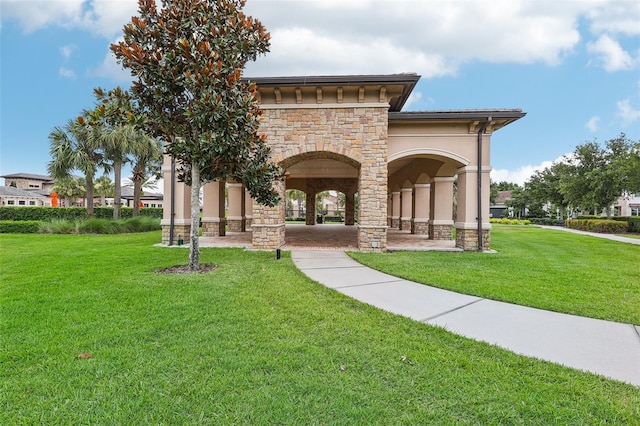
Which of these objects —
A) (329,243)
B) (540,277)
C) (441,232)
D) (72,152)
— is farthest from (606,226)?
(72,152)

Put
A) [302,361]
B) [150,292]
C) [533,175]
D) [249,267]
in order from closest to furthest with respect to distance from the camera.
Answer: [302,361], [150,292], [249,267], [533,175]

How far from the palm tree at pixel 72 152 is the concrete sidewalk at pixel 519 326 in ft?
63.5

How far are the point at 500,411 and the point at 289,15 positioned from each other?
1151cm

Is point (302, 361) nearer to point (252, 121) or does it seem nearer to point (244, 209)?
point (252, 121)

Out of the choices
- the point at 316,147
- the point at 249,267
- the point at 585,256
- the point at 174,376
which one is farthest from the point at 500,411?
the point at 585,256

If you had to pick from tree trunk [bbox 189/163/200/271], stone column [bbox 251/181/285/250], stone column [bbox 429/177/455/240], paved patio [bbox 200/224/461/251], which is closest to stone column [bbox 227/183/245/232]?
paved patio [bbox 200/224/461/251]

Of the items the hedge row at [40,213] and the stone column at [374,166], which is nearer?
the stone column at [374,166]

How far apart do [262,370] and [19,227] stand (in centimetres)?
2073

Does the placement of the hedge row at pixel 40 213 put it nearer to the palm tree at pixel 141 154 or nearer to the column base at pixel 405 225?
the palm tree at pixel 141 154

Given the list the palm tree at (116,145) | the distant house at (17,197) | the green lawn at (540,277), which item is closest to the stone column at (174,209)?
the green lawn at (540,277)

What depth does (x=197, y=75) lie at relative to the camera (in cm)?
588

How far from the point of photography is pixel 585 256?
9.62 metres

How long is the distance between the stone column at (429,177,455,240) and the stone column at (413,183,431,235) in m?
1.95

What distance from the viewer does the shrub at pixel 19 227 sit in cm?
1622
